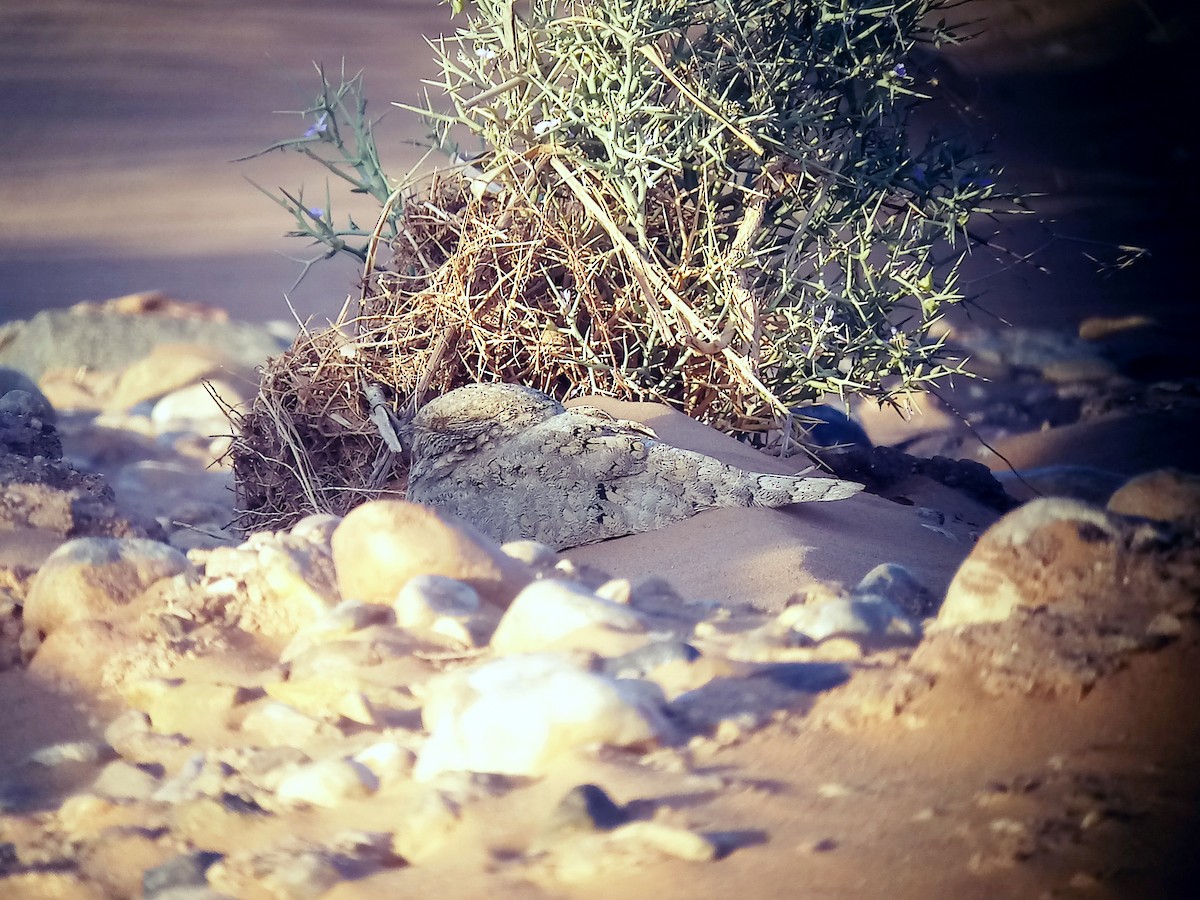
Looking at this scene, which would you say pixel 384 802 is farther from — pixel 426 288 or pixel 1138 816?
pixel 426 288

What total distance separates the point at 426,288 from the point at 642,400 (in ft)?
2.45

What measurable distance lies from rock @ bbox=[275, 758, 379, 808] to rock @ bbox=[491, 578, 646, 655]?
1.11ft

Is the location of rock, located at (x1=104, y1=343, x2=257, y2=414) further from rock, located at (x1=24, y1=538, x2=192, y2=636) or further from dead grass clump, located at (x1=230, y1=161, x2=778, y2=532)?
rock, located at (x1=24, y1=538, x2=192, y2=636)

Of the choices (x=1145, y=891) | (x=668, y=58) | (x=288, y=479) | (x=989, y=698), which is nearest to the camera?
(x=1145, y=891)

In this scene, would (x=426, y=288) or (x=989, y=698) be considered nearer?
(x=989, y=698)

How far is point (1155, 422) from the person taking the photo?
1891 mm

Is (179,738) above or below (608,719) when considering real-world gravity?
below

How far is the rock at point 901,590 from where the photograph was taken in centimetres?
169

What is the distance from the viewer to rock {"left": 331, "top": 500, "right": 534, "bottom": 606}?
1662mm

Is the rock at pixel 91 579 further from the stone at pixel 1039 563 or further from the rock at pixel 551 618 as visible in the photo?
the stone at pixel 1039 563

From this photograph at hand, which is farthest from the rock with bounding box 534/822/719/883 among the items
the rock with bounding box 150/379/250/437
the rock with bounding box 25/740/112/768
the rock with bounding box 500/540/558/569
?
the rock with bounding box 150/379/250/437

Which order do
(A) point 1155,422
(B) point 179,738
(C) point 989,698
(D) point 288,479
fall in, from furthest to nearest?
(D) point 288,479, (A) point 1155,422, (B) point 179,738, (C) point 989,698

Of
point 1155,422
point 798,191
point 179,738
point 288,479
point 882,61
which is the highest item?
point 882,61

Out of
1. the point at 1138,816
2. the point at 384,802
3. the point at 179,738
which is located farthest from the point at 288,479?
the point at 1138,816
